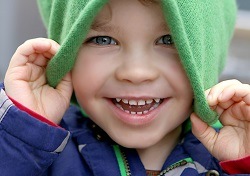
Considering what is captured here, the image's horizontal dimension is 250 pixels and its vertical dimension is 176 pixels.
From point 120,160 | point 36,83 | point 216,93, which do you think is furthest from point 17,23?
point 216,93

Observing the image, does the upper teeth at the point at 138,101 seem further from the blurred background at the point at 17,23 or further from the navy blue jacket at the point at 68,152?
the blurred background at the point at 17,23

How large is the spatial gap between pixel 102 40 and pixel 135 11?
0.10m

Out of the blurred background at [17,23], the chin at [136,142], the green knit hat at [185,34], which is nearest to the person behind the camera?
the green knit hat at [185,34]

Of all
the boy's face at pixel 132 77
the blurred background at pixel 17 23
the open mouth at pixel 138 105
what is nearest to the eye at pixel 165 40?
the boy's face at pixel 132 77

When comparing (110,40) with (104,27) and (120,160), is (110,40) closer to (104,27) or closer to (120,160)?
(104,27)

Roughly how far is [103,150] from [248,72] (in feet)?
2.92

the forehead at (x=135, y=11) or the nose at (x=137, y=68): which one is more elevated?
the forehead at (x=135, y=11)

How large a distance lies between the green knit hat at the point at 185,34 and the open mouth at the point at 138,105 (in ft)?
0.25

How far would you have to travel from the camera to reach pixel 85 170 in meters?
1.10

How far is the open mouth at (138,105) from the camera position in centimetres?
103

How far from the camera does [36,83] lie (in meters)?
1.11

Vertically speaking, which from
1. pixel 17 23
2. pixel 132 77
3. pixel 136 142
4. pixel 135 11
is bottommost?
pixel 17 23

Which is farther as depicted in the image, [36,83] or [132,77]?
[36,83]

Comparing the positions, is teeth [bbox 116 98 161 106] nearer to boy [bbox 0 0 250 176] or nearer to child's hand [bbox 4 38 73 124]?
boy [bbox 0 0 250 176]
